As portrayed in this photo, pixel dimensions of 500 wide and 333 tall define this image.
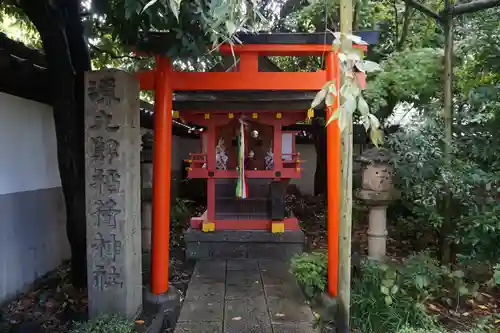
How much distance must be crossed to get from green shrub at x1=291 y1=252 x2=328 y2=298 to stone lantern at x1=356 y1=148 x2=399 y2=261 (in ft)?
2.35

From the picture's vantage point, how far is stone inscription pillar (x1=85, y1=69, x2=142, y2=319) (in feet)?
14.3

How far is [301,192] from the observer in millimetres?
13414

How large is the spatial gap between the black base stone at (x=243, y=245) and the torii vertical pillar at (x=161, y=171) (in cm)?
232

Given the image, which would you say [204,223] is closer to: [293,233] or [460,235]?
[293,233]

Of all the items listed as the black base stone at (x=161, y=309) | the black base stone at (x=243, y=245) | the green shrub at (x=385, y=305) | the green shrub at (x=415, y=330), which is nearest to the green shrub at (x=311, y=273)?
the green shrub at (x=385, y=305)

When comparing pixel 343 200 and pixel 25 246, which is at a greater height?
pixel 343 200

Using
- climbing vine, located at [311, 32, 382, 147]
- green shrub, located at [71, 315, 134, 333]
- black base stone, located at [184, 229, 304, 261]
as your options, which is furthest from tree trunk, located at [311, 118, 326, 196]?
climbing vine, located at [311, 32, 382, 147]

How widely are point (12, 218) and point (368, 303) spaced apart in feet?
13.2

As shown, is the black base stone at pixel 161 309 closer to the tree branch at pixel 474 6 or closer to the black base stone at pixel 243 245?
the black base stone at pixel 243 245

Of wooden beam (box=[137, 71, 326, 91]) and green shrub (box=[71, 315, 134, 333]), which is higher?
wooden beam (box=[137, 71, 326, 91])

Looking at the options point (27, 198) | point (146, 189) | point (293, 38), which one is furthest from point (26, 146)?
point (293, 38)

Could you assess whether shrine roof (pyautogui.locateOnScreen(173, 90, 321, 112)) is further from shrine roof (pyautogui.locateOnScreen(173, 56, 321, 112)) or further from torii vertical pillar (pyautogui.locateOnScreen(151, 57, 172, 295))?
torii vertical pillar (pyautogui.locateOnScreen(151, 57, 172, 295))

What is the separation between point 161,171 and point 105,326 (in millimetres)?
1719

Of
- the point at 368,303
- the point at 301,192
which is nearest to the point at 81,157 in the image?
the point at 368,303
